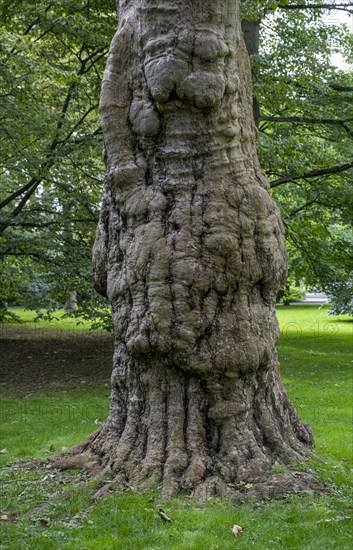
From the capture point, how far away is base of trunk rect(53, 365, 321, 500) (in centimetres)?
489

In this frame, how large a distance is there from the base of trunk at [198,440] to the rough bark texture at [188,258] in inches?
0.4

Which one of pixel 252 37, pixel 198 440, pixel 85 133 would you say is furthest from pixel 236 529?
pixel 252 37

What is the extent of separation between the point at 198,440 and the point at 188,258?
1423 millimetres

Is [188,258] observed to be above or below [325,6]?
below

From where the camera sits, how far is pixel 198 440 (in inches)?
200

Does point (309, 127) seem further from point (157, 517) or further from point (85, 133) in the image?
point (157, 517)

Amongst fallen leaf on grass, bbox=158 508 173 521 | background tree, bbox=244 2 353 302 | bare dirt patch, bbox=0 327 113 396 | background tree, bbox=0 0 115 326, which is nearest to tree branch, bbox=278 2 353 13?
background tree, bbox=244 2 353 302

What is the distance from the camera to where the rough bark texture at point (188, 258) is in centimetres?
502

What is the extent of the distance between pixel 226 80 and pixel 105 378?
355 inches

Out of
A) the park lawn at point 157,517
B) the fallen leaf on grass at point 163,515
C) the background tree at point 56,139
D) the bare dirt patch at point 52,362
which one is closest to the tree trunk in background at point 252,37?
the background tree at point 56,139

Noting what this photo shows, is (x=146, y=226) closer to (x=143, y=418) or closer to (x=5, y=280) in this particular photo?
(x=143, y=418)

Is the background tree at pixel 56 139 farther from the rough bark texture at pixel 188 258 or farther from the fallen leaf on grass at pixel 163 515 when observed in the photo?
the fallen leaf on grass at pixel 163 515

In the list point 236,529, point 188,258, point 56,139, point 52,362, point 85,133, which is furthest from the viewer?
point 52,362

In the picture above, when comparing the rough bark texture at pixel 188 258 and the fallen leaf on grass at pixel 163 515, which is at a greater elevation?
the rough bark texture at pixel 188 258
